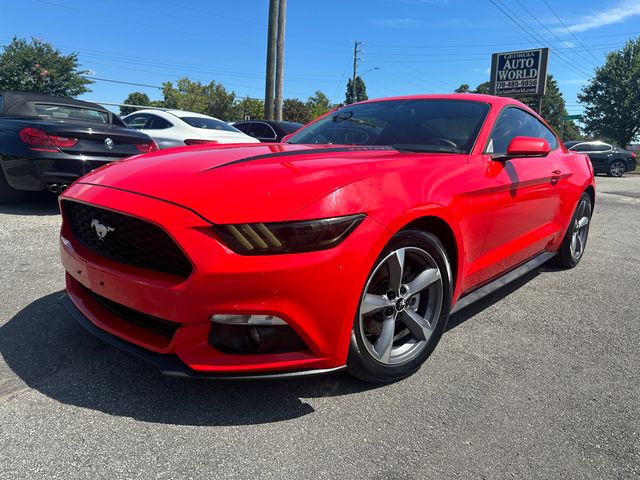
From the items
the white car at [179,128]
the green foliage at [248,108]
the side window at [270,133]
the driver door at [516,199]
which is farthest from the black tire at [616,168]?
the green foliage at [248,108]

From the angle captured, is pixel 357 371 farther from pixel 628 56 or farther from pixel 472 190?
pixel 628 56

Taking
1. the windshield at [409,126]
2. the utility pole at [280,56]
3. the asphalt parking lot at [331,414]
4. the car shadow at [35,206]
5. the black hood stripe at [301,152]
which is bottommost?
the asphalt parking lot at [331,414]

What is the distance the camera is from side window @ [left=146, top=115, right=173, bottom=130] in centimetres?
849

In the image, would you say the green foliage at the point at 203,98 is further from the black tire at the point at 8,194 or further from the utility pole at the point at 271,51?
the black tire at the point at 8,194

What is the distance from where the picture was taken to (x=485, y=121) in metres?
3.00

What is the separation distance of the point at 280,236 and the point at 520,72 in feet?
85.1

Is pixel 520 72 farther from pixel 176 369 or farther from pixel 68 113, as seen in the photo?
pixel 176 369

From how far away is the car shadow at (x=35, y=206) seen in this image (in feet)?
18.1

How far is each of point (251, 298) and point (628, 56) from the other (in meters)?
42.5

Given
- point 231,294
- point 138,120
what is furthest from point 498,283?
point 138,120

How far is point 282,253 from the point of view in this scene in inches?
68.6

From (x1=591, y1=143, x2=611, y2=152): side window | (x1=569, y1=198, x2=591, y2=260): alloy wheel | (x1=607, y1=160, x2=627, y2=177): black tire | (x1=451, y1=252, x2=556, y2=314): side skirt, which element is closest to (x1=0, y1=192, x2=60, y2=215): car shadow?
(x1=451, y1=252, x2=556, y2=314): side skirt

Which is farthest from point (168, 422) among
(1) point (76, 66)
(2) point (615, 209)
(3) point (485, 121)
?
(1) point (76, 66)

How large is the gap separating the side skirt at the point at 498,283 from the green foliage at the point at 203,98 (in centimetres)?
6310
